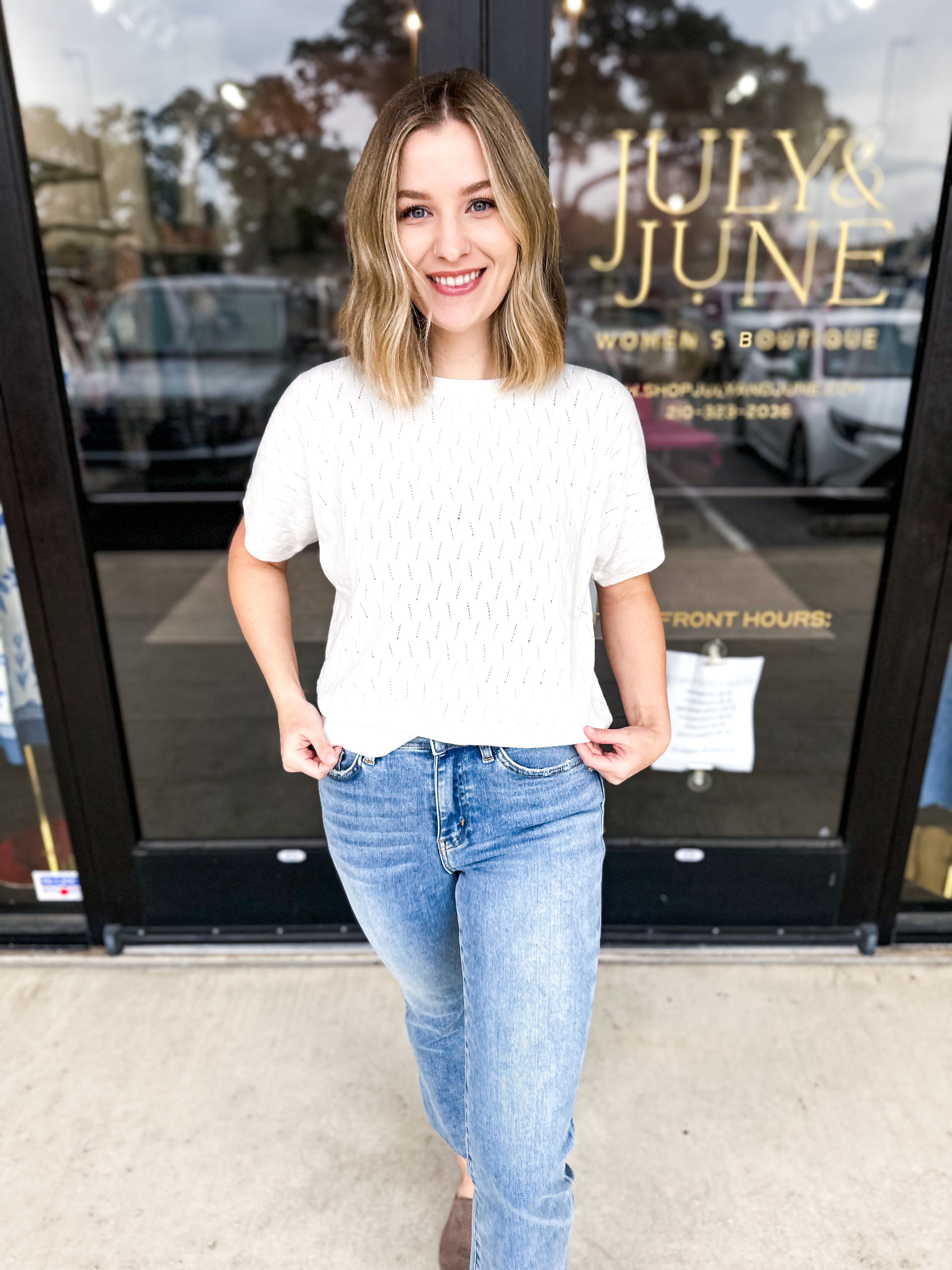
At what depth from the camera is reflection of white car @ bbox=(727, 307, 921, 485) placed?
2180 mm

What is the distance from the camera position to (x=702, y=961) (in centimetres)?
226

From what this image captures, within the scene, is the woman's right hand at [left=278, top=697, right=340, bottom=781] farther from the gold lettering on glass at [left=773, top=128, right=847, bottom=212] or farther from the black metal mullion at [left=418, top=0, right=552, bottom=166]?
the gold lettering on glass at [left=773, top=128, right=847, bottom=212]

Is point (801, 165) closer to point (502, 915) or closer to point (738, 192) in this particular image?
point (738, 192)

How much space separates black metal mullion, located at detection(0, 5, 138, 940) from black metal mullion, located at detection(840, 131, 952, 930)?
1.80m

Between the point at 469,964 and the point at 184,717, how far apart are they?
7.24 feet

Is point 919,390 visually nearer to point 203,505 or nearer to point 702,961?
point 702,961

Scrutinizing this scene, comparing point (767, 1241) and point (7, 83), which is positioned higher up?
point (7, 83)

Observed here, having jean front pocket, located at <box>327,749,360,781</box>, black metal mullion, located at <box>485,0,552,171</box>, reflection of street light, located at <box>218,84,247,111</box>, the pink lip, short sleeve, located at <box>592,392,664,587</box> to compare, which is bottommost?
jean front pocket, located at <box>327,749,360,781</box>

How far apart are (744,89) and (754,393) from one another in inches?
160

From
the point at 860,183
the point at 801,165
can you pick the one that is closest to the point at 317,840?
the point at 801,165

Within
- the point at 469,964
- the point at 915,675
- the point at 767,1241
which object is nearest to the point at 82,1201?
the point at 469,964

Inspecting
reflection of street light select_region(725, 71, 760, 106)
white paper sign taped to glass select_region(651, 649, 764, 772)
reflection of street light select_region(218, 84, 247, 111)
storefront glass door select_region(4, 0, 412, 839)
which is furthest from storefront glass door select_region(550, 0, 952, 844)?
reflection of street light select_region(218, 84, 247, 111)

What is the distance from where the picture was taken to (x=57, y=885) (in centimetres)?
234

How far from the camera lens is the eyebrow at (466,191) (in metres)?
1.12
